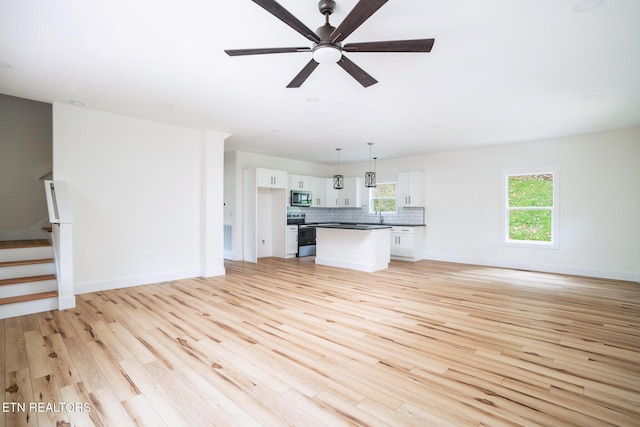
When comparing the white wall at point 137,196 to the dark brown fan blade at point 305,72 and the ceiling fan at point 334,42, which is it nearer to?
the dark brown fan blade at point 305,72

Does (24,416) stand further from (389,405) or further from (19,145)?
(19,145)

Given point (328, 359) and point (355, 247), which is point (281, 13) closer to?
point (328, 359)

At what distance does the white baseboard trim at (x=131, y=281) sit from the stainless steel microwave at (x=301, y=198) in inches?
131

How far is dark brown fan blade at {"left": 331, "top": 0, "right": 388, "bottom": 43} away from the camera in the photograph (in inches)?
69.3

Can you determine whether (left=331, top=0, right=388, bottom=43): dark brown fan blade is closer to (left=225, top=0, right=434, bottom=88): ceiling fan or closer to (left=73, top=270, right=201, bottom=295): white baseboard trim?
(left=225, top=0, right=434, bottom=88): ceiling fan

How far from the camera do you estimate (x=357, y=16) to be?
1884 mm

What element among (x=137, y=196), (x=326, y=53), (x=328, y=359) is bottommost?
(x=328, y=359)

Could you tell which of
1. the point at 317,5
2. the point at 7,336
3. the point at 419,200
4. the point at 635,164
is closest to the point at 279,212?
the point at 419,200

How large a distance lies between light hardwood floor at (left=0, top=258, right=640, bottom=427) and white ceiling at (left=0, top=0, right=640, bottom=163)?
2773 millimetres

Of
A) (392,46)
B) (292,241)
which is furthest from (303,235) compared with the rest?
(392,46)

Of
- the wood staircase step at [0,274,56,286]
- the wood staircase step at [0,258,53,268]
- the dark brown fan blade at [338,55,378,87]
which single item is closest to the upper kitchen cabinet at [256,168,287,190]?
the wood staircase step at [0,258,53,268]

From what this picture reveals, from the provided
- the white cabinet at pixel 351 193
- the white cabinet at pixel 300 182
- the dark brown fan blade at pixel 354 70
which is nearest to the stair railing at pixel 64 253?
the dark brown fan blade at pixel 354 70

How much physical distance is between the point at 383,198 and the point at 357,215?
102cm

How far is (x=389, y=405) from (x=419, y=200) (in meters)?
6.52
